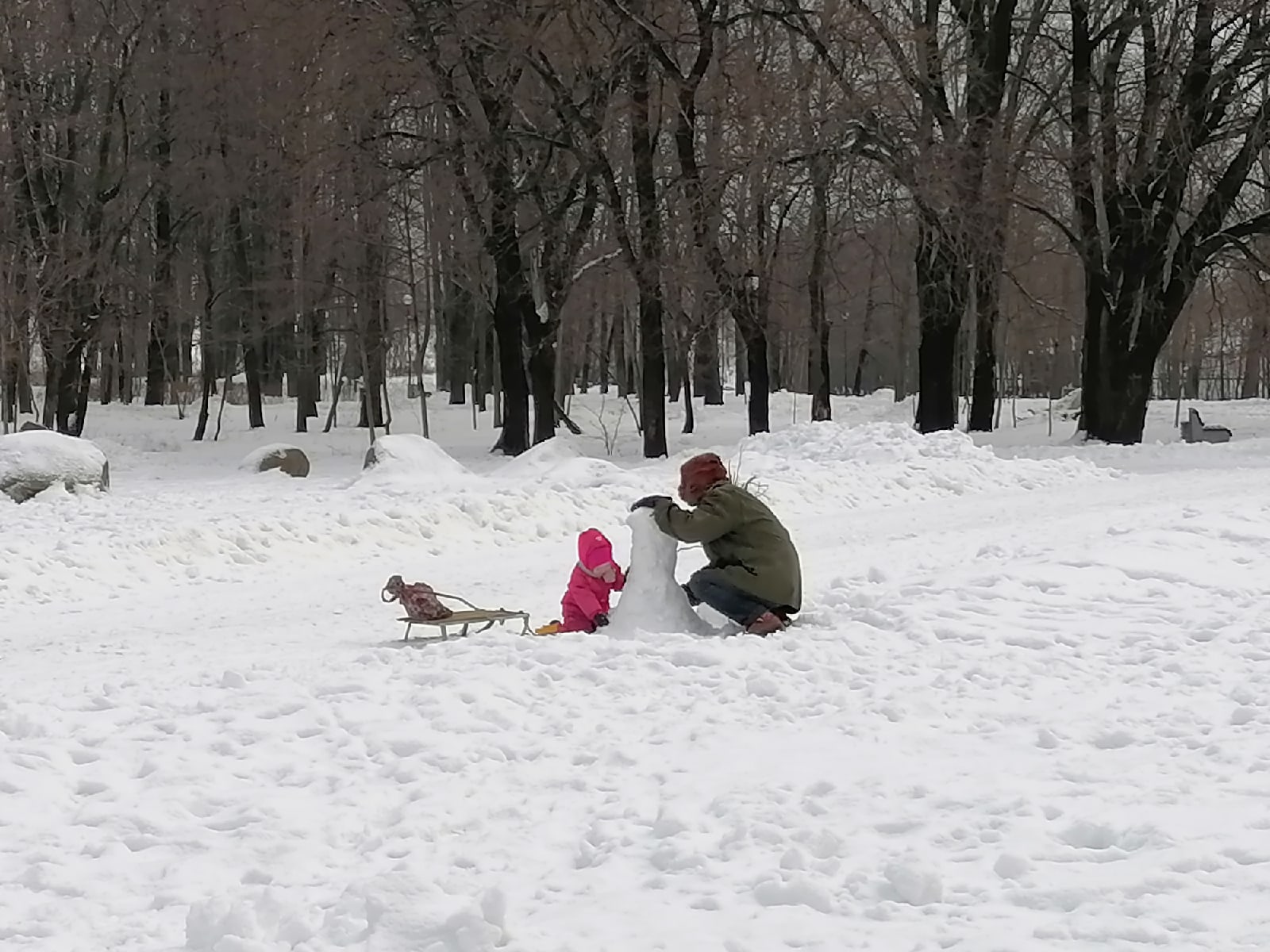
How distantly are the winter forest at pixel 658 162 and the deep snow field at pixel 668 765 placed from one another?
13357 mm

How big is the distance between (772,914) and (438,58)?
21252 millimetres

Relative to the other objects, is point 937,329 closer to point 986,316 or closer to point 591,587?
point 986,316

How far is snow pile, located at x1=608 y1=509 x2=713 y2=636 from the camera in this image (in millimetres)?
7934

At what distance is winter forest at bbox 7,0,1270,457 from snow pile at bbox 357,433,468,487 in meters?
6.39

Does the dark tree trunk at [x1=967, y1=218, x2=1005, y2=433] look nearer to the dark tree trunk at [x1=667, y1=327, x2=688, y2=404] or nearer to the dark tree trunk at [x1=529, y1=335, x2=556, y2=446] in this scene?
the dark tree trunk at [x1=667, y1=327, x2=688, y2=404]

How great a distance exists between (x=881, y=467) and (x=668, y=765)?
13.1 meters

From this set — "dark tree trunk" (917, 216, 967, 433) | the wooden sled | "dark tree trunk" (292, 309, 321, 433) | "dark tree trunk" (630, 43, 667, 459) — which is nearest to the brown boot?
the wooden sled

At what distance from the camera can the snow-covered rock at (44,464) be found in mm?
15953

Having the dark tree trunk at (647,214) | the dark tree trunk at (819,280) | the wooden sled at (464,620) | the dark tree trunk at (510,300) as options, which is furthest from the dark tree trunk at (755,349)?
the wooden sled at (464,620)

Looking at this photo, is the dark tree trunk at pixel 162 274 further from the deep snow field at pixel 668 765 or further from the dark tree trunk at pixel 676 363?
the deep snow field at pixel 668 765

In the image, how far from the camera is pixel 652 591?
26.2ft

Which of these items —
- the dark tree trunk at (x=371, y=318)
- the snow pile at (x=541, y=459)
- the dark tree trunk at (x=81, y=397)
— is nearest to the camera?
the snow pile at (x=541, y=459)

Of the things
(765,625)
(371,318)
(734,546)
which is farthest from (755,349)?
(765,625)

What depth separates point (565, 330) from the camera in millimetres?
39562
